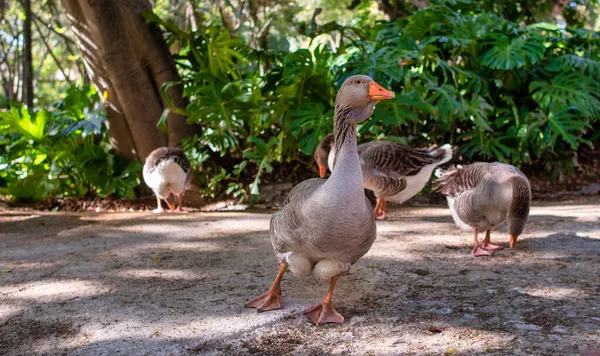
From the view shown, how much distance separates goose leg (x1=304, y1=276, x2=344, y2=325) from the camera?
141 inches

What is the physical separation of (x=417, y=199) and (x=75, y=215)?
524 cm

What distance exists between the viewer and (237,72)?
30.5ft

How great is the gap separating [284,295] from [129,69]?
5.85m

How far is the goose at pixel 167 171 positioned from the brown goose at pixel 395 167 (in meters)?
2.22

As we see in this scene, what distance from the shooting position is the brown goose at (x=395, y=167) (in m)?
6.80

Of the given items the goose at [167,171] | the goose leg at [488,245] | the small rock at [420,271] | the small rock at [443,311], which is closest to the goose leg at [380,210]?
the goose leg at [488,245]

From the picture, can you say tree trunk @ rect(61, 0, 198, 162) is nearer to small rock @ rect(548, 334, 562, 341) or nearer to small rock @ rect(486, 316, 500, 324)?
small rock @ rect(486, 316, 500, 324)

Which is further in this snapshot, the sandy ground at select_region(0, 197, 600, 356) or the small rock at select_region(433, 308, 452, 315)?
the small rock at select_region(433, 308, 452, 315)

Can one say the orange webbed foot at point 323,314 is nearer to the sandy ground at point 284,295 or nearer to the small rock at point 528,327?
the sandy ground at point 284,295

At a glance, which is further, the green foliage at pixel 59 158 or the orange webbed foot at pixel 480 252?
the green foliage at pixel 59 158

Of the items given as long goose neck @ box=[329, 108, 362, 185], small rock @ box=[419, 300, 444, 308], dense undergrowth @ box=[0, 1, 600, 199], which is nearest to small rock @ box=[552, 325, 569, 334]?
small rock @ box=[419, 300, 444, 308]

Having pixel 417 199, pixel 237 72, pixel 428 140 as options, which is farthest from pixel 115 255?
pixel 428 140

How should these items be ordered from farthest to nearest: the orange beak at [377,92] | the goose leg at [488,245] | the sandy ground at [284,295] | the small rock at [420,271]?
the goose leg at [488,245], the small rock at [420,271], the orange beak at [377,92], the sandy ground at [284,295]

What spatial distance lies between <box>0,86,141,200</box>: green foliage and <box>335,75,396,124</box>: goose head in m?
6.19
